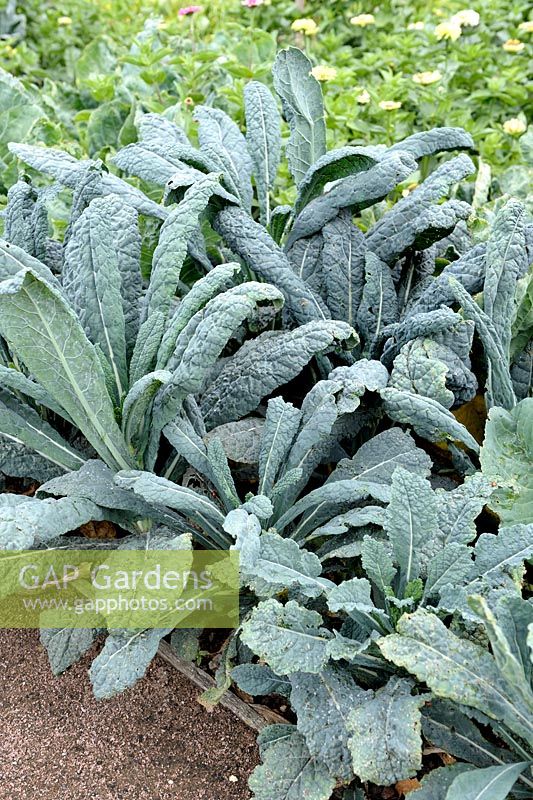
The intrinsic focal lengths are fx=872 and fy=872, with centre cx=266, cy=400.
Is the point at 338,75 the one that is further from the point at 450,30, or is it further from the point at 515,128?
the point at 515,128

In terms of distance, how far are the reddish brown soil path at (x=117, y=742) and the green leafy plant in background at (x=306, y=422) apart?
0.36ft

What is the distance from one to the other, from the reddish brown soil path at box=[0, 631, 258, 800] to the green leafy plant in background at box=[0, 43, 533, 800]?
110 millimetres

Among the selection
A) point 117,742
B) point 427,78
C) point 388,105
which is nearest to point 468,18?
point 427,78

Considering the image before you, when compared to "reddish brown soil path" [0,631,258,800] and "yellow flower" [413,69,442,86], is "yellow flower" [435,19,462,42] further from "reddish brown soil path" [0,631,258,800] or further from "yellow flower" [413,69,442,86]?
"reddish brown soil path" [0,631,258,800]

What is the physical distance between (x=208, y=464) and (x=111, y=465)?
8.6 inches

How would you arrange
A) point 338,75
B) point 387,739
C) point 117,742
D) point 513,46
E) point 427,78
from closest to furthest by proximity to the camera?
point 387,739, point 117,742, point 427,78, point 338,75, point 513,46

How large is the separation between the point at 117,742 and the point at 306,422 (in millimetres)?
732

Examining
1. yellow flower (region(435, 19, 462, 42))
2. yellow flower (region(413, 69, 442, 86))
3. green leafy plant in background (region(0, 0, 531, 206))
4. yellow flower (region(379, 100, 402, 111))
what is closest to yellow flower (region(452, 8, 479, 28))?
yellow flower (region(435, 19, 462, 42))

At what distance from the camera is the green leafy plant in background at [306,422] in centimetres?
146

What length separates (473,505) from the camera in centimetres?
159

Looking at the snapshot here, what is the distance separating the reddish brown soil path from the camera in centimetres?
163

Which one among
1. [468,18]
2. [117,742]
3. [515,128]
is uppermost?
[468,18]

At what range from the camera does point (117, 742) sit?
5.61ft

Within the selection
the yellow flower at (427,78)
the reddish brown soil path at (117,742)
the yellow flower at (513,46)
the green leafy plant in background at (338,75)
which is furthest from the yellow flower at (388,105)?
the reddish brown soil path at (117,742)
